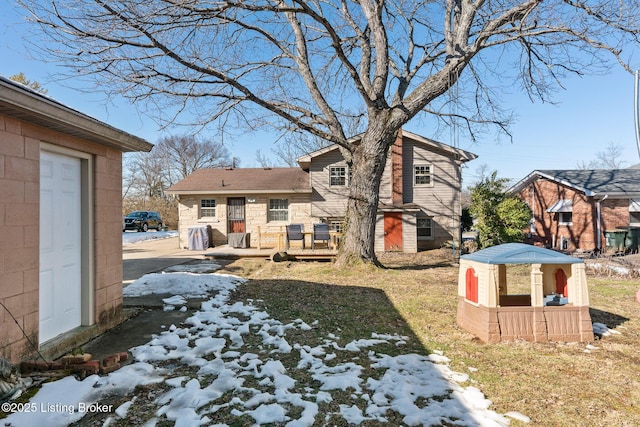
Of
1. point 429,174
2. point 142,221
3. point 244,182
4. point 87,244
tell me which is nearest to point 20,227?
point 87,244

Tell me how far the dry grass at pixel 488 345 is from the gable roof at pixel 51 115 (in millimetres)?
3411

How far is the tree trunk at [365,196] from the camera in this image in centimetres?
886

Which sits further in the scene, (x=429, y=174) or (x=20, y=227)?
(x=429, y=174)

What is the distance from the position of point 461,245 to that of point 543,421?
13.8m

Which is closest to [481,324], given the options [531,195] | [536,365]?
[536,365]

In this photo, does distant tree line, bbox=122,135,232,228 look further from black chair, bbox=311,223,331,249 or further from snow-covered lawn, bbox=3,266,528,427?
snow-covered lawn, bbox=3,266,528,427

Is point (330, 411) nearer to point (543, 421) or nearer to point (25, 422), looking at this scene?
point (543, 421)

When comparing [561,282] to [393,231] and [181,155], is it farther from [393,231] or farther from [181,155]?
[181,155]

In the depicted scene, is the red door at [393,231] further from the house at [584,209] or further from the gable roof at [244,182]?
the house at [584,209]

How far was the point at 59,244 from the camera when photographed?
12.3ft

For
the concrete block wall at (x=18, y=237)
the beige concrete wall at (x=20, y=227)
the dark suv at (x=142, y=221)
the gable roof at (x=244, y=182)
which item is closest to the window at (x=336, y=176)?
the gable roof at (x=244, y=182)

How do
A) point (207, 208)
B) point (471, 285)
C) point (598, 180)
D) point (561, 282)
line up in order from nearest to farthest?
point (471, 285) < point (561, 282) < point (207, 208) < point (598, 180)

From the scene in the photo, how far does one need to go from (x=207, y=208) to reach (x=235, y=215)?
4.69 feet

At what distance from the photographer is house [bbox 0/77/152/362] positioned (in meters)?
3.01
